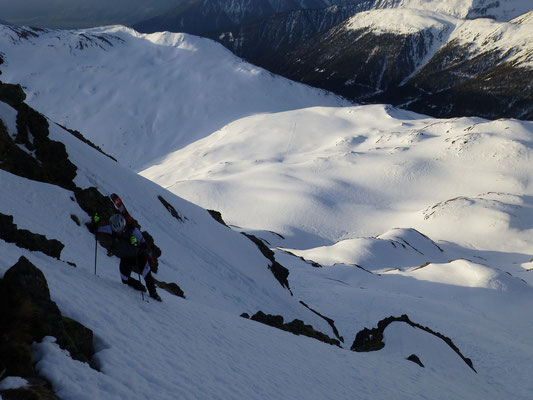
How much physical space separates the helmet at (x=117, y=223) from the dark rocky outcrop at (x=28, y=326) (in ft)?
9.43

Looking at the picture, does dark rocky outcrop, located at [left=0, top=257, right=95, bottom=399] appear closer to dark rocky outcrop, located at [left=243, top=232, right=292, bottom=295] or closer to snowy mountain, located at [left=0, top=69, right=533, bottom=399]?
snowy mountain, located at [left=0, top=69, right=533, bottom=399]

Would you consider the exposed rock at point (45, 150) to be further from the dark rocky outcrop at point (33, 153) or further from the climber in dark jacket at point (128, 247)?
the climber in dark jacket at point (128, 247)

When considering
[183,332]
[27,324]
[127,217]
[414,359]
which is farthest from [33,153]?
[414,359]

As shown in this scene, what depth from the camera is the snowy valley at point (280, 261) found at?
6.66 meters

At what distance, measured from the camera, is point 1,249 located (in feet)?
25.4

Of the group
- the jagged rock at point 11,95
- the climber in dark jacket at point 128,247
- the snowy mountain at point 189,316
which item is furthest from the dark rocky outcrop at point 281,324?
the jagged rock at point 11,95

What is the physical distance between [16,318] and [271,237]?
55744 millimetres

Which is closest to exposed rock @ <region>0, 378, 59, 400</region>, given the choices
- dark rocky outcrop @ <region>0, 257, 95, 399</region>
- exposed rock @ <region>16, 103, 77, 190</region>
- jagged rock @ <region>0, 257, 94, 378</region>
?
dark rocky outcrop @ <region>0, 257, 95, 399</region>

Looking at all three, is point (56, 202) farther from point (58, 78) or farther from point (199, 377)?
point (58, 78)

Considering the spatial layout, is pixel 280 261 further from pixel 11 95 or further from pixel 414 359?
pixel 11 95

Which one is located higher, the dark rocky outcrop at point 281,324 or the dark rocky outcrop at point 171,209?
the dark rocky outcrop at point 171,209

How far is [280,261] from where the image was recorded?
1533 inches

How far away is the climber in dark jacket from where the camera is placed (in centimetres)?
869

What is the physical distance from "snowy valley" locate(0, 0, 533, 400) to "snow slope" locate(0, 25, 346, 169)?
17.2 feet
